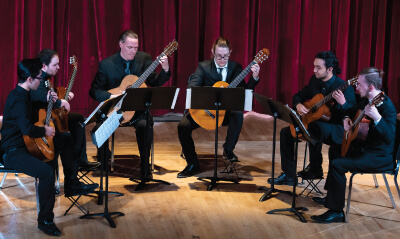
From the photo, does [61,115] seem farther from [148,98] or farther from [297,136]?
[297,136]

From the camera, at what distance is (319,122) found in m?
4.94

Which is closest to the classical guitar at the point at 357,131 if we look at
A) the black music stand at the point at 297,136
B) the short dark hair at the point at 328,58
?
the black music stand at the point at 297,136

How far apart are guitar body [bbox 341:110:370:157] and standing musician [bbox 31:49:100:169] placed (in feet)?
7.12

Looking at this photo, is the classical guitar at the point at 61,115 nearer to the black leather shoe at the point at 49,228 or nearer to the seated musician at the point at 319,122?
the black leather shoe at the point at 49,228

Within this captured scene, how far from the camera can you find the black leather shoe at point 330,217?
4.17 m

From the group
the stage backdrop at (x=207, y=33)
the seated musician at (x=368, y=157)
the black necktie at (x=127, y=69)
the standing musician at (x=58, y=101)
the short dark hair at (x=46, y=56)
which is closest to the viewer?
the seated musician at (x=368, y=157)

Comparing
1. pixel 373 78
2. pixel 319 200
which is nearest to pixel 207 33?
pixel 319 200

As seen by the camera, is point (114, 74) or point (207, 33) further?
point (207, 33)

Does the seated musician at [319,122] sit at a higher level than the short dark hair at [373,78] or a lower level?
lower

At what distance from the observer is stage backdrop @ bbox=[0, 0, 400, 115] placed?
22.7 ft

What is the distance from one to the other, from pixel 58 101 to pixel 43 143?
62cm

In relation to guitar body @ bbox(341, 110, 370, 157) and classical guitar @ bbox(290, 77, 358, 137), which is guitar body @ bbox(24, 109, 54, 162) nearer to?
classical guitar @ bbox(290, 77, 358, 137)

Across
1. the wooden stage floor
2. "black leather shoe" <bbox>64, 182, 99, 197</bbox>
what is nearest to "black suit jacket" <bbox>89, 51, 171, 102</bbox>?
the wooden stage floor

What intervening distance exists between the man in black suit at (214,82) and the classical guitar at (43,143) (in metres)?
1.49
